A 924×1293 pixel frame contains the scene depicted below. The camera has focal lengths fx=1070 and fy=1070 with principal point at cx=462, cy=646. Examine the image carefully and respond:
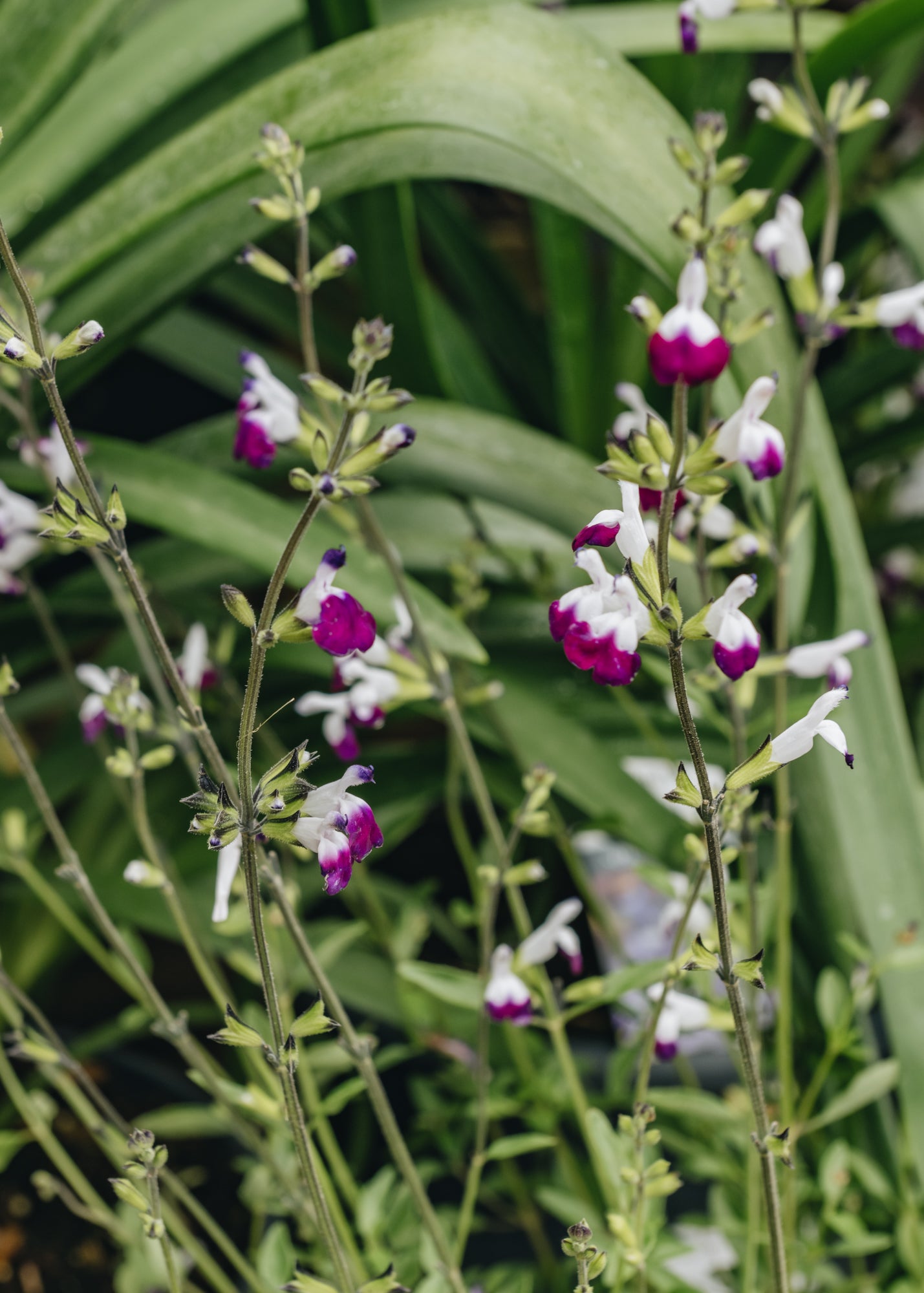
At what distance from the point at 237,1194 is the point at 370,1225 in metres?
0.31

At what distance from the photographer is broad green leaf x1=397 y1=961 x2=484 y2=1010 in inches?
18.0

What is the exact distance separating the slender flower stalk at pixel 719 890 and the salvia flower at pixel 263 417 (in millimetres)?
207

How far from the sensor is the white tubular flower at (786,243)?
17.3 inches

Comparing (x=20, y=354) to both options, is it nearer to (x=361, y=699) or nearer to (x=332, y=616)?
(x=332, y=616)

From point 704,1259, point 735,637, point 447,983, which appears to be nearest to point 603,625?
point 735,637

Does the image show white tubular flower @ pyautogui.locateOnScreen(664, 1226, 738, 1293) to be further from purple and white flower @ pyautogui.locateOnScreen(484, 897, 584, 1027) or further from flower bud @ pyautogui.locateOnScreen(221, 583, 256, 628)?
flower bud @ pyautogui.locateOnScreen(221, 583, 256, 628)

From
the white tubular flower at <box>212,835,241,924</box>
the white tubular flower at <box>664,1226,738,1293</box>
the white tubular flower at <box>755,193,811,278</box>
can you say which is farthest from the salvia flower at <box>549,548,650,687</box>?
the white tubular flower at <box>664,1226,738,1293</box>

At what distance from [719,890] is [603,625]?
7cm

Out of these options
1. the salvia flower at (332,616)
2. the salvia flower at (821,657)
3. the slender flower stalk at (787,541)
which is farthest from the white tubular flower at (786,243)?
the salvia flower at (332,616)

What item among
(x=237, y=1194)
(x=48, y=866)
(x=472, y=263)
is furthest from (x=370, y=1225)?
(x=472, y=263)

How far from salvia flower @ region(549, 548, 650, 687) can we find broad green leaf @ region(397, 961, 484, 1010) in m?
0.22

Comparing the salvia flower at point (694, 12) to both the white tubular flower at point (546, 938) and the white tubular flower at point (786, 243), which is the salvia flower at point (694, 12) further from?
the white tubular flower at point (546, 938)

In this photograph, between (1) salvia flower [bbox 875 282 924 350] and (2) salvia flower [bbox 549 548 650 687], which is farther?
(1) salvia flower [bbox 875 282 924 350]

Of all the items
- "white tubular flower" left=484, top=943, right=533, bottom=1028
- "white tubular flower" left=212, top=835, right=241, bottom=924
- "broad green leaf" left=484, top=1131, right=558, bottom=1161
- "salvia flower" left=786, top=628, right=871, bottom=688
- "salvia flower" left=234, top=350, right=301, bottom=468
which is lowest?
"broad green leaf" left=484, top=1131, right=558, bottom=1161
